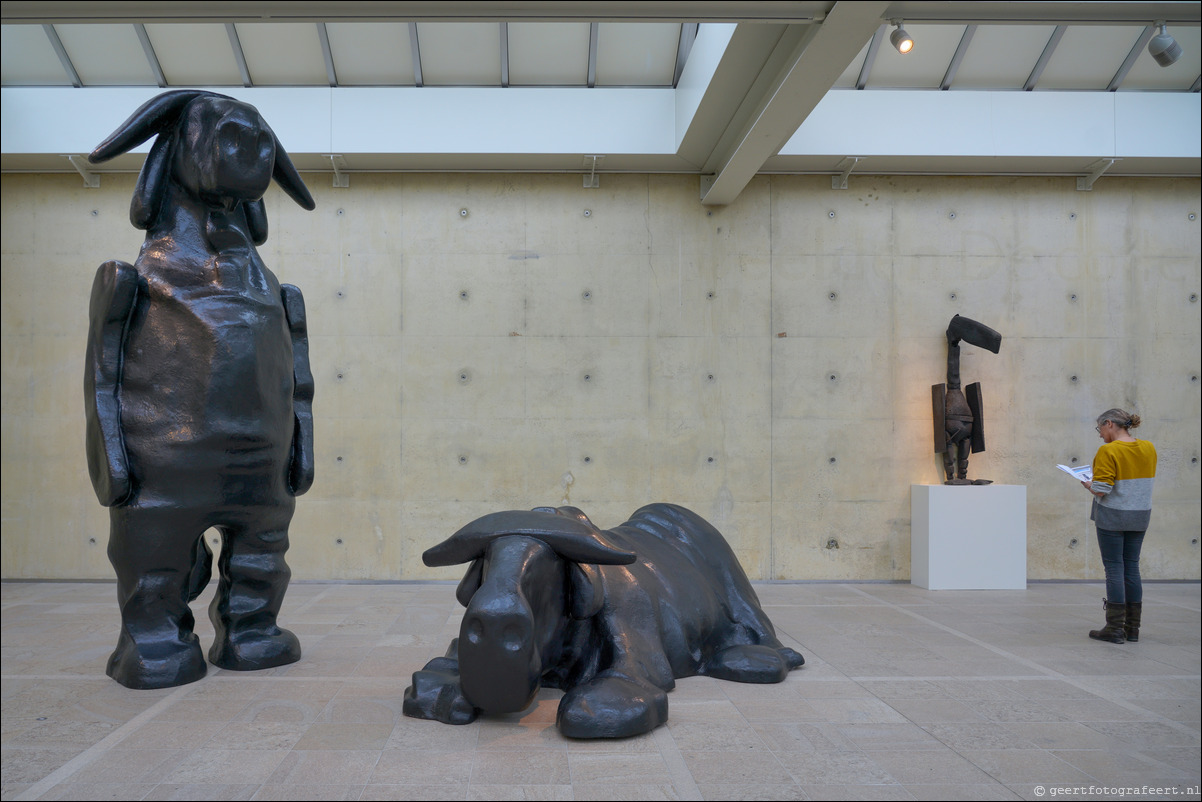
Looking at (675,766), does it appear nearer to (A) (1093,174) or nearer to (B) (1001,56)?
(B) (1001,56)

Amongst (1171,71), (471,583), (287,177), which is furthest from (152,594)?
(1171,71)

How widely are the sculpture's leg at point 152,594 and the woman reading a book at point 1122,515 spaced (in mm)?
5523

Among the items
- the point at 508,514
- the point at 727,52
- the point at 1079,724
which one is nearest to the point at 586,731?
the point at 508,514

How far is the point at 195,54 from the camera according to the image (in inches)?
310

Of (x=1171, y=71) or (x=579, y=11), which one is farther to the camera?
(x=1171, y=71)

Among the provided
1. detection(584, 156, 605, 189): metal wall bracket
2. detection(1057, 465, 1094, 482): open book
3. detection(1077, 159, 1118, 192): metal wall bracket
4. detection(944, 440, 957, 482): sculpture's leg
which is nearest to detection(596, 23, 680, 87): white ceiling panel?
detection(584, 156, 605, 189): metal wall bracket

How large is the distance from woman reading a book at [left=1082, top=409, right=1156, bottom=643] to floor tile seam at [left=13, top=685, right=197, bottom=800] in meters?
5.56

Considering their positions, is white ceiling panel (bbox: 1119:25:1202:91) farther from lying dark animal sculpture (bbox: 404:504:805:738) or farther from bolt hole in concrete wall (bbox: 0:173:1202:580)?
lying dark animal sculpture (bbox: 404:504:805:738)

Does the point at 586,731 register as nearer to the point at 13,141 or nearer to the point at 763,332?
the point at 763,332

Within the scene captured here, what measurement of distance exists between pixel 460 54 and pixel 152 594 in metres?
5.88

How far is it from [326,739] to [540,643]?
0.92m

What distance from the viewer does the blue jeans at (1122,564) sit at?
→ 5.40 metres

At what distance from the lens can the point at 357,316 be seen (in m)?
8.25

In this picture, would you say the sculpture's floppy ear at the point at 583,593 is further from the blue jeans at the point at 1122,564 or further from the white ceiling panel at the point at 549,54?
the white ceiling panel at the point at 549,54
